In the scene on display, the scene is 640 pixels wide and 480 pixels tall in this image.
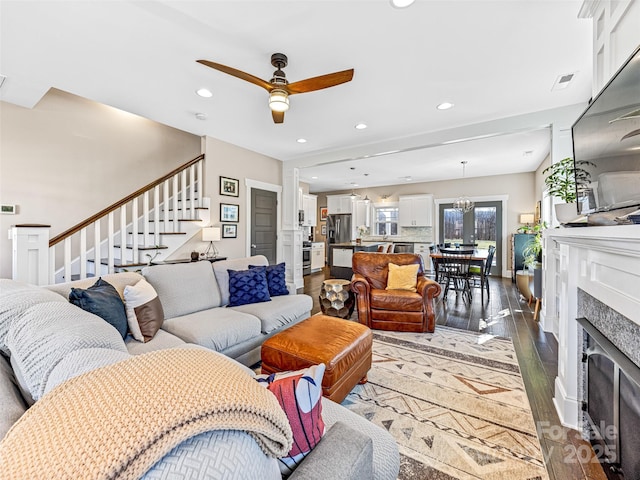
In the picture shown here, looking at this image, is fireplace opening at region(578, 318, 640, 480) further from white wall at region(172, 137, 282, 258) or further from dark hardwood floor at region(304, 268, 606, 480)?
white wall at region(172, 137, 282, 258)

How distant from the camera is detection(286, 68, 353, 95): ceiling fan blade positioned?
7.50ft

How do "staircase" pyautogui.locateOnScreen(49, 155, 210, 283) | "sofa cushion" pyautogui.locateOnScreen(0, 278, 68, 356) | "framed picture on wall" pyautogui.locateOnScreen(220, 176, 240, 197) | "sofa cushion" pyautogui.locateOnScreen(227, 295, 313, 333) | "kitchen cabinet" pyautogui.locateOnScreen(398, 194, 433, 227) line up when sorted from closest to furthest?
1. "sofa cushion" pyautogui.locateOnScreen(0, 278, 68, 356)
2. "sofa cushion" pyautogui.locateOnScreen(227, 295, 313, 333)
3. "staircase" pyautogui.locateOnScreen(49, 155, 210, 283)
4. "framed picture on wall" pyautogui.locateOnScreen(220, 176, 240, 197)
5. "kitchen cabinet" pyautogui.locateOnScreen(398, 194, 433, 227)

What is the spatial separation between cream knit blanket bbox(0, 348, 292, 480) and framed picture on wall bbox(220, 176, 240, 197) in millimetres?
4680

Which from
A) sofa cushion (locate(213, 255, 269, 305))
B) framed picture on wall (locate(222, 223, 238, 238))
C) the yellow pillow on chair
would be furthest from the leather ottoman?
framed picture on wall (locate(222, 223, 238, 238))

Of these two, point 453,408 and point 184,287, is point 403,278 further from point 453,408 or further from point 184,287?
point 184,287

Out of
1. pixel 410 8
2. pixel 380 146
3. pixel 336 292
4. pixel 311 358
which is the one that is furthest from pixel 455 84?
pixel 311 358

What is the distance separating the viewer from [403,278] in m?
3.74

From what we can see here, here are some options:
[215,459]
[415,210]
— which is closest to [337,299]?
[215,459]

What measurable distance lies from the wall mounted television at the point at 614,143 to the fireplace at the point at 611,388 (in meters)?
0.55

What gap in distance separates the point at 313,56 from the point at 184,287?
239 cm

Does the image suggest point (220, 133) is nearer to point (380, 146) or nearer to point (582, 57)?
point (380, 146)

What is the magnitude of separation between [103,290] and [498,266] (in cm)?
821

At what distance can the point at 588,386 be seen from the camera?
1.73 m

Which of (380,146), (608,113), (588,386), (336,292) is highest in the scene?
(380,146)
